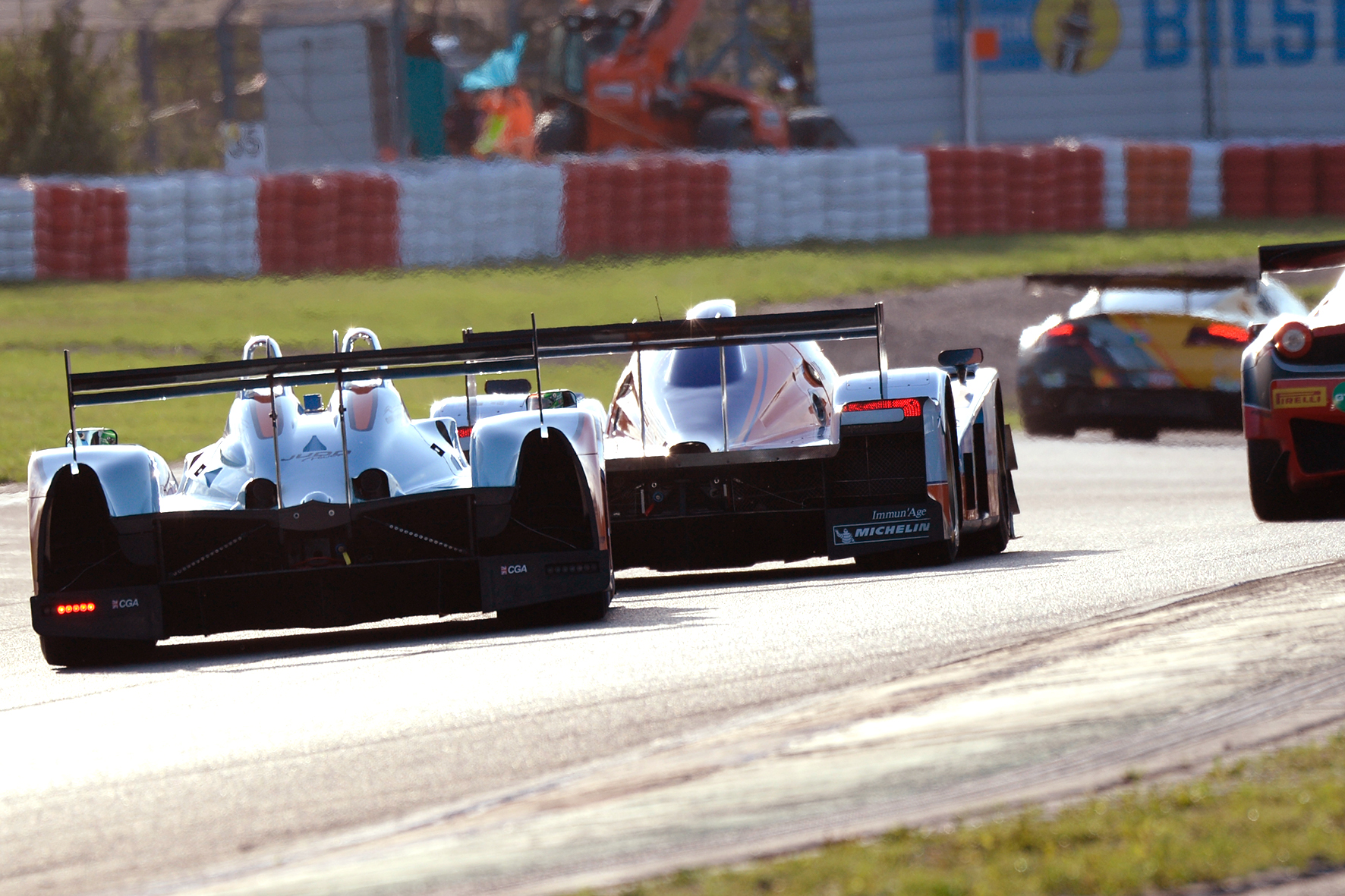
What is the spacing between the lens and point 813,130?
130 ft

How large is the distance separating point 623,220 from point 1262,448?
1894 cm

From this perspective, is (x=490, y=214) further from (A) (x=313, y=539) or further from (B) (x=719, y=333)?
(A) (x=313, y=539)

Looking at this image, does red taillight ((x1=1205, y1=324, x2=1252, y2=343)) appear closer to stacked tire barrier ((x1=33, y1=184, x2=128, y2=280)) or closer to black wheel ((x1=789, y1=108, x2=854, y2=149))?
stacked tire barrier ((x1=33, y1=184, x2=128, y2=280))

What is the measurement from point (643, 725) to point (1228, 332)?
12775mm

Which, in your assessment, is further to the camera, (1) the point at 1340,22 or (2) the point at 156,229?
(1) the point at 1340,22

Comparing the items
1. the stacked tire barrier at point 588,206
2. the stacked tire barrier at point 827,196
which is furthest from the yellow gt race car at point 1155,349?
the stacked tire barrier at point 827,196

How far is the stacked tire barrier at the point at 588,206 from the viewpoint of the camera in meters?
26.5

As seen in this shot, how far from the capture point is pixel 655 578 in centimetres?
1116

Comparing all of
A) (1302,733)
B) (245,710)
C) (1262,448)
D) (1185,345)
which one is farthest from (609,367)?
(1302,733)

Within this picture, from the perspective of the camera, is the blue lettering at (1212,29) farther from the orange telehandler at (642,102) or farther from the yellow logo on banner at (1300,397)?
the yellow logo on banner at (1300,397)

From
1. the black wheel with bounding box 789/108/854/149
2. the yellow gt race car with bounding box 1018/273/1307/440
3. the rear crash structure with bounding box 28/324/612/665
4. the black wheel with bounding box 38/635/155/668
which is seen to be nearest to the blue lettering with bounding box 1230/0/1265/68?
the black wheel with bounding box 789/108/854/149

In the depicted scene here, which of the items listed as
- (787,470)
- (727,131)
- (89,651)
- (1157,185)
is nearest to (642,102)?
(727,131)

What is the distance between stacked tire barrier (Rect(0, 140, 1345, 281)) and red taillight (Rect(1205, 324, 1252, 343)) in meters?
11.9

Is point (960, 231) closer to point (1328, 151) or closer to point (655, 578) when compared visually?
point (1328, 151)
